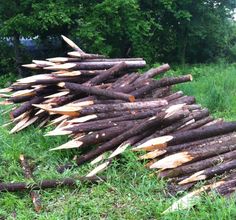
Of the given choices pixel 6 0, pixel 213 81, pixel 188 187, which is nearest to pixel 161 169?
pixel 188 187

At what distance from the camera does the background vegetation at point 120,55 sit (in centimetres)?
398

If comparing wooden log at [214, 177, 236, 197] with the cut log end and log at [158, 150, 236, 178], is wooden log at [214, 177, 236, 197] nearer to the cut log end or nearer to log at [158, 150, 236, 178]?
log at [158, 150, 236, 178]

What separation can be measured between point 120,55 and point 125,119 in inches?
305

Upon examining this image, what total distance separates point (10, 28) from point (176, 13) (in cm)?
488

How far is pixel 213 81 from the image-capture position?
879 centimetres

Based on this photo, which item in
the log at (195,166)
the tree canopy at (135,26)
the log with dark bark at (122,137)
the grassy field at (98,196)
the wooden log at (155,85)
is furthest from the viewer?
the tree canopy at (135,26)

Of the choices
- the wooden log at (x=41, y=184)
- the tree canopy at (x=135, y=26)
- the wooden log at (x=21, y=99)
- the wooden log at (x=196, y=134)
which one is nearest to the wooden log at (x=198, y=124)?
the wooden log at (x=196, y=134)

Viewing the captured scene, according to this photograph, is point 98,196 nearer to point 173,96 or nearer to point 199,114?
point 199,114

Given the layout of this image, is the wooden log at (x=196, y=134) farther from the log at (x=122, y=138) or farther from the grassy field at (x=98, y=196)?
the grassy field at (x=98, y=196)

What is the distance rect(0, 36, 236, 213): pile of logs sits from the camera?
438 centimetres

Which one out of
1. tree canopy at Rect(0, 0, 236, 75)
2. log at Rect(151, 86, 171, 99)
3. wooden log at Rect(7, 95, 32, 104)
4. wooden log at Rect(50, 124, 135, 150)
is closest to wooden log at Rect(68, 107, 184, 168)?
wooden log at Rect(50, 124, 135, 150)

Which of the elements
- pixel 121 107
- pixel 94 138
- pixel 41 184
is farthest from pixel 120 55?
pixel 41 184

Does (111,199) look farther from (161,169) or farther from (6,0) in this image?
(6,0)

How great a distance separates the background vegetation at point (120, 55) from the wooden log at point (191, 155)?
0.19m
